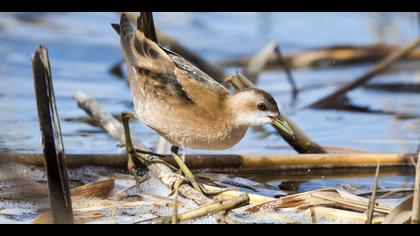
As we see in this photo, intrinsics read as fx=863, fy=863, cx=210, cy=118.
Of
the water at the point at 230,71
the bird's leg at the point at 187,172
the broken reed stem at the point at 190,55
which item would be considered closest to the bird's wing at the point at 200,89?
the bird's leg at the point at 187,172

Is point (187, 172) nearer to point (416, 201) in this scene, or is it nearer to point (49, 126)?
point (49, 126)

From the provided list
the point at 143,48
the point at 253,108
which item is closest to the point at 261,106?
the point at 253,108

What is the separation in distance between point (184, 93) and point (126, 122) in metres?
0.63

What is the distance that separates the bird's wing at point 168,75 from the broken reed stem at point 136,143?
0.45 metres

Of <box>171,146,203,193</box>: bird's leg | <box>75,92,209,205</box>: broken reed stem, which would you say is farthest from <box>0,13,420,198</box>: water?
<box>171,146,203,193</box>: bird's leg

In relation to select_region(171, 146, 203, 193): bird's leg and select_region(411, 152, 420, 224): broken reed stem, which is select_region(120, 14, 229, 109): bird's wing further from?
select_region(411, 152, 420, 224): broken reed stem

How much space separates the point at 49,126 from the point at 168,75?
150 centimetres

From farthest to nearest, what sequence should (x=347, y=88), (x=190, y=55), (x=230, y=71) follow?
1. (x=230, y=71)
2. (x=190, y=55)
3. (x=347, y=88)

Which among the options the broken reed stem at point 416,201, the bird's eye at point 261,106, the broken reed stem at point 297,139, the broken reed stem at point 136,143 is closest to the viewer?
the broken reed stem at point 416,201

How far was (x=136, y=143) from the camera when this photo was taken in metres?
5.74

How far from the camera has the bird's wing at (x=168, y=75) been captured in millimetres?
5039

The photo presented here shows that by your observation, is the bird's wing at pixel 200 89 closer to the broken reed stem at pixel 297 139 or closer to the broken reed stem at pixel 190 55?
the broken reed stem at pixel 297 139

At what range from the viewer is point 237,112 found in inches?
198
